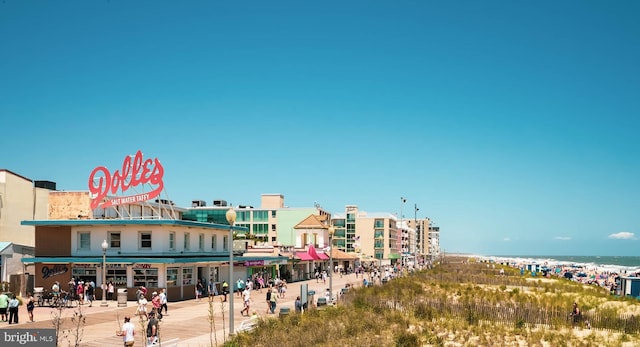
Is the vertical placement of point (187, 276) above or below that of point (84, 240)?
below

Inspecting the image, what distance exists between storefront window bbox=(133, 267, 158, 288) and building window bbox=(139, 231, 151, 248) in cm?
206

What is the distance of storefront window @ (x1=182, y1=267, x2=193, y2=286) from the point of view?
43812 mm

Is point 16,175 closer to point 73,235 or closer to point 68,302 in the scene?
point 73,235

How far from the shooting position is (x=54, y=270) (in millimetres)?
43406

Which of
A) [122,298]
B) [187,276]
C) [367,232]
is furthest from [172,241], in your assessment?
[367,232]

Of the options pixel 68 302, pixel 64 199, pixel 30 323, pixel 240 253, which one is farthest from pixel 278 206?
pixel 30 323

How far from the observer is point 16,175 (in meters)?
55.6

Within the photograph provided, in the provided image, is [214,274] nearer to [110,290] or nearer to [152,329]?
[110,290]

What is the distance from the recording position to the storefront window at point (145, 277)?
41094 millimetres

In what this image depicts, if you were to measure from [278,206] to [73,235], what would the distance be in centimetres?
7746

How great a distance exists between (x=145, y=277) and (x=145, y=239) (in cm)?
300

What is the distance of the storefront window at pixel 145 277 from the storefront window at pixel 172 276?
0.93 meters

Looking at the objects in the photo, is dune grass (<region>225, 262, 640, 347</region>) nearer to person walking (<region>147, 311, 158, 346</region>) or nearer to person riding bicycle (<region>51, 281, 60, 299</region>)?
person walking (<region>147, 311, 158, 346</region>)

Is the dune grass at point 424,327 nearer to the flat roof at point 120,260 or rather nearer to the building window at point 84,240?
the flat roof at point 120,260
